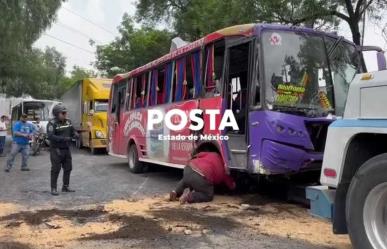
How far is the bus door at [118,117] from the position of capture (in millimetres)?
15930

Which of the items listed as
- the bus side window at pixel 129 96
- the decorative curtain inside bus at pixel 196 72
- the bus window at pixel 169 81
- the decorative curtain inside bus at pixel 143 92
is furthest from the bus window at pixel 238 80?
the bus side window at pixel 129 96

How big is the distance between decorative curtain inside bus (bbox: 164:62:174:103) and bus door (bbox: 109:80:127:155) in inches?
141

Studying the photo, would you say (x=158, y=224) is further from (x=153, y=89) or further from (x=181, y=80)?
(x=153, y=89)

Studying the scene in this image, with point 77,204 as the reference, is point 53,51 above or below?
above

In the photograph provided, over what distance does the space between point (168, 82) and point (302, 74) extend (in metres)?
4.25

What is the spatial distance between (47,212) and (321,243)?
4.33 m

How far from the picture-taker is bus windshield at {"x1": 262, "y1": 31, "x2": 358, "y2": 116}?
8.61 meters

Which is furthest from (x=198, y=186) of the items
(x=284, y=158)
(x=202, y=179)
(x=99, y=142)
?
(x=99, y=142)

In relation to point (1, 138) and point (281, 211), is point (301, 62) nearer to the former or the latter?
point (281, 211)

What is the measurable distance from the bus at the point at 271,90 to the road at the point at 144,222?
2.81 feet

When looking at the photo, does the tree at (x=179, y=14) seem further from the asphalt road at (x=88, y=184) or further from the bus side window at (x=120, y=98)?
the asphalt road at (x=88, y=184)

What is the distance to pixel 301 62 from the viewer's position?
8859mm

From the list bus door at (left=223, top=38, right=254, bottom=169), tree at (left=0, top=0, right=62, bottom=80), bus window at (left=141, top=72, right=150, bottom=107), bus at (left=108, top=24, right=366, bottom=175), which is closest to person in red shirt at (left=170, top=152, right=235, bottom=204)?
bus at (left=108, top=24, right=366, bottom=175)

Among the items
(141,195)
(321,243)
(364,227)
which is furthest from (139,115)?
(364,227)
